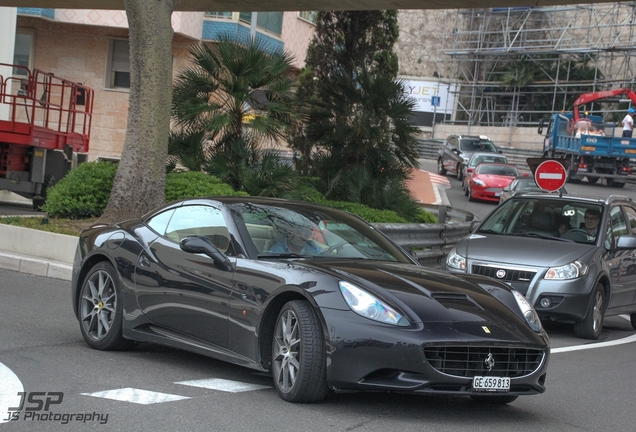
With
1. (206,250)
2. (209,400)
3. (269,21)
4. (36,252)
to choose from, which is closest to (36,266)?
(36,252)

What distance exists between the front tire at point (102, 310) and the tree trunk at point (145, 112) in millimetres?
5253

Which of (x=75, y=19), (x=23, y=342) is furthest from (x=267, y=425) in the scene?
(x=75, y=19)

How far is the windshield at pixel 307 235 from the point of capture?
687 centimetres

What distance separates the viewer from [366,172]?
17844mm

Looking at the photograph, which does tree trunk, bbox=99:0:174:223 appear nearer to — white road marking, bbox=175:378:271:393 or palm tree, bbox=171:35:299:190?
palm tree, bbox=171:35:299:190

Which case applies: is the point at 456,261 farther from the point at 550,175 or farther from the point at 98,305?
the point at 550,175

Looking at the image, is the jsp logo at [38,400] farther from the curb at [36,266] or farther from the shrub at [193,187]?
the shrub at [193,187]

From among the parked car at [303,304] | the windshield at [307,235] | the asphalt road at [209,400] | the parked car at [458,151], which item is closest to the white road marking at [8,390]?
the asphalt road at [209,400]

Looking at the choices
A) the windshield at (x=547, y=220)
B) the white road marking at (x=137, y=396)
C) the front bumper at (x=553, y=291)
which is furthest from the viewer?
the windshield at (x=547, y=220)

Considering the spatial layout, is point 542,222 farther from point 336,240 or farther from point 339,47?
point 339,47

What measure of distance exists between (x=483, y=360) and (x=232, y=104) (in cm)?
1093

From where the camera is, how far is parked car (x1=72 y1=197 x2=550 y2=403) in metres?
5.78

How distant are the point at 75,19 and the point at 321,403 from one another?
25.0 meters

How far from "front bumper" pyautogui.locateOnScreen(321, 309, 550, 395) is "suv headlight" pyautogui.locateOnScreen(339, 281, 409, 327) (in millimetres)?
52
